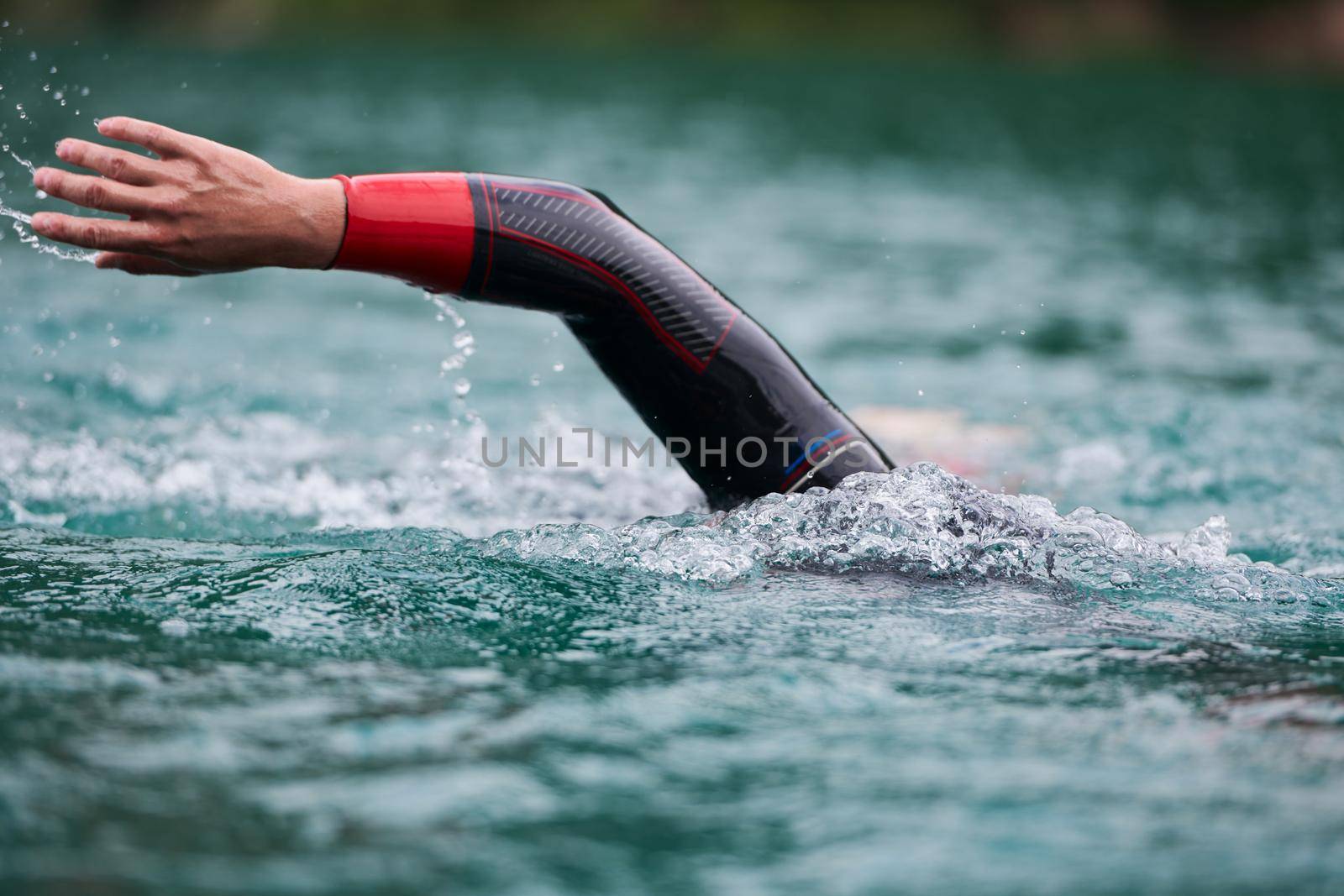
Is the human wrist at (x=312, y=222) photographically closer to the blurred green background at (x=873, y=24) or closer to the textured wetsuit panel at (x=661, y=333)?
the textured wetsuit panel at (x=661, y=333)

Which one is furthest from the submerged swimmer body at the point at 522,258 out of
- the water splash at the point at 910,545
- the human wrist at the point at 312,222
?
the water splash at the point at 910,545

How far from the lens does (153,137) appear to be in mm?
2572

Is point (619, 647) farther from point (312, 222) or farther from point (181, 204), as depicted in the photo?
Answer: point (181, 204)

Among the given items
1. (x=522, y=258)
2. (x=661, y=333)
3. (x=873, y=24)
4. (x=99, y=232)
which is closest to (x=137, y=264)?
(x=99, y=232)

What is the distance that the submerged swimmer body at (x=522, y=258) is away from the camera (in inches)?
101

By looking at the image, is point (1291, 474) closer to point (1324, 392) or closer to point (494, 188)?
point (1324, 392)

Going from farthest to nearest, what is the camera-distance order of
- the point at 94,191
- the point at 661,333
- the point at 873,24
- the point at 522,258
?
the point at 873,24 → the point at 661,333 → the point at 522,258 → the point at 94,191

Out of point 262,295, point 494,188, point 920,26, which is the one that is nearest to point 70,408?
point 494,188

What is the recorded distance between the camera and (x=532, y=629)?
2615 mm

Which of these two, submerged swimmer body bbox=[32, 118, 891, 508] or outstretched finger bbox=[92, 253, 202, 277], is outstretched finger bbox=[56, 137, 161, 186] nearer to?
submerged swimmer body bbox=[32, 118, 891, 508]

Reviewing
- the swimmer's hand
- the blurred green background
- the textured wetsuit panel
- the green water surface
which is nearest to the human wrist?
the swimmer's hand

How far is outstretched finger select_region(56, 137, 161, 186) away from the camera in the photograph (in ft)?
8.32

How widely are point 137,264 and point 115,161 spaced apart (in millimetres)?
251

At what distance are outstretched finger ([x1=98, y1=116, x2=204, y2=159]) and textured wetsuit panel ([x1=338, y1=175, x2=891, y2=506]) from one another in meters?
0.44
